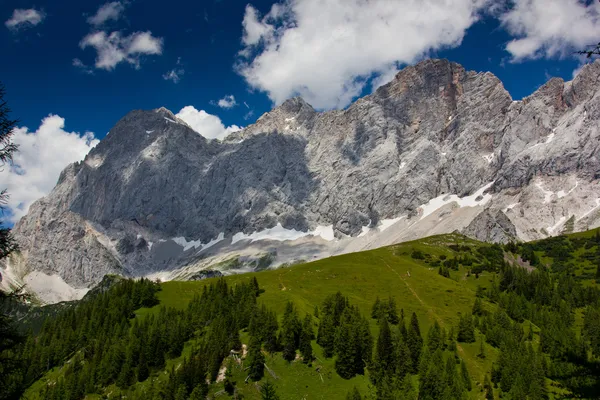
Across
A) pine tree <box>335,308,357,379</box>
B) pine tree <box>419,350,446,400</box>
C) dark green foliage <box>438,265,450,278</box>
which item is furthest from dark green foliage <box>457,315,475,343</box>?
dark green foliage <box>438,265,450,278</box>

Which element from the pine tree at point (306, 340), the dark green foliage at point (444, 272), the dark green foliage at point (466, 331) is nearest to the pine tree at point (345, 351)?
the pine tree at point (306, 340)

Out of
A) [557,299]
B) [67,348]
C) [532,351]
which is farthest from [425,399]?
[67,348]

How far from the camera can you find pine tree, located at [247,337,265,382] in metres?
101

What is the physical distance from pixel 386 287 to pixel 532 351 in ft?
190

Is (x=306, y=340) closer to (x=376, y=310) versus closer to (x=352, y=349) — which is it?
(x=352, y=349)

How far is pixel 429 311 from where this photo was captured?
141125 mm

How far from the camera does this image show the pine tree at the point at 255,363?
10100 cm

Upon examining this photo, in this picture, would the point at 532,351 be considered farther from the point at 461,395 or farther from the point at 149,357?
the point at 149,357

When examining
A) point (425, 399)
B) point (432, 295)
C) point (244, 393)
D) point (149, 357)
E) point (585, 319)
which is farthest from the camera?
point (432, 295)

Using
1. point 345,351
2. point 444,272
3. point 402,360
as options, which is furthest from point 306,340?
point 444,272

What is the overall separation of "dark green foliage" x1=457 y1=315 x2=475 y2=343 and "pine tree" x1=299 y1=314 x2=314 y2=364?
3819cm

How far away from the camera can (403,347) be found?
107 meters

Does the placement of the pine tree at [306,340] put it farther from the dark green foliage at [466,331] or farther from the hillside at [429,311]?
the dark green foliage at [466,331]

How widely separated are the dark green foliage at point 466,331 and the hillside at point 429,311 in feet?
4.03
